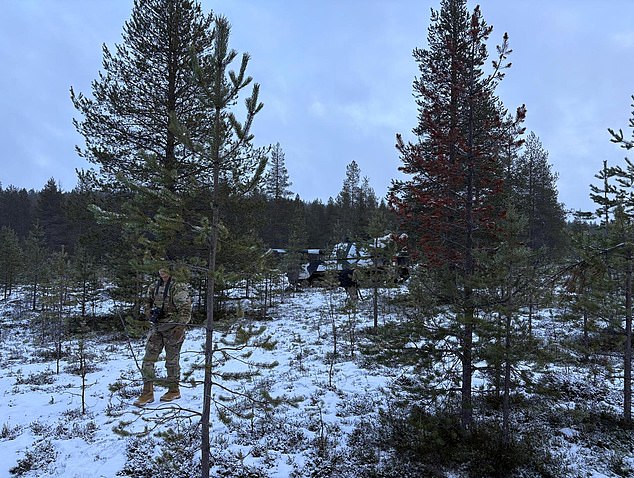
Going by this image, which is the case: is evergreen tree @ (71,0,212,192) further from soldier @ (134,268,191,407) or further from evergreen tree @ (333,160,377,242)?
evergreen tree @ (333,160,377,242)

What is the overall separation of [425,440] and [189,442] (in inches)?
144

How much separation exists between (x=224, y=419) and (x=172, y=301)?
Answer: 3035 millimetres

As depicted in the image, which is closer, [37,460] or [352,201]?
[37,460]

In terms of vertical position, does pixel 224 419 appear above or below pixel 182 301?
below

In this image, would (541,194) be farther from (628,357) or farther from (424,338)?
(424,338)

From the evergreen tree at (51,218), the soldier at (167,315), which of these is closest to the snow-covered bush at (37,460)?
the soldier at (167,315)

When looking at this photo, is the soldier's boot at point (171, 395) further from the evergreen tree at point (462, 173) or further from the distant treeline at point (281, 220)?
the distant treeline at point (281, 220)

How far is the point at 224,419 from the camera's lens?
147 inches

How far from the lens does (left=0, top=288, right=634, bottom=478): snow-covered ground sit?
4738mm

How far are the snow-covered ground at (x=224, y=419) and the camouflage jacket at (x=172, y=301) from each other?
3.21 ft

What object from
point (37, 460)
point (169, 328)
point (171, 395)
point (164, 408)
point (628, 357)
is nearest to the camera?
point (164, 408)

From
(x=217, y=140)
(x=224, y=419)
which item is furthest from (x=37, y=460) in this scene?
(x=217, y=140)

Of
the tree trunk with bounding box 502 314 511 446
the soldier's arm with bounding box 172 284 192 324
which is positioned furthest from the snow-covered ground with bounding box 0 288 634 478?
the soldier's arm with bounding box 172 284 192 324

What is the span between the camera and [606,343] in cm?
1212
